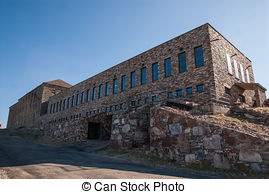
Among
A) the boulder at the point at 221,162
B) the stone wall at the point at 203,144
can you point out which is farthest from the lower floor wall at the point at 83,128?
the boulder at the point at 221,162

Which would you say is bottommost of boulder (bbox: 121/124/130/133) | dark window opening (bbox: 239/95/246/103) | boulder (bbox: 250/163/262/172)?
boulder (bbox: 250/163/262/172)

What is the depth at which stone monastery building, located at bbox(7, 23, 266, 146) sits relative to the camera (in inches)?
426

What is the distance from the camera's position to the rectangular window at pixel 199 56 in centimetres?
1565

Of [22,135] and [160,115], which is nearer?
[160,115]

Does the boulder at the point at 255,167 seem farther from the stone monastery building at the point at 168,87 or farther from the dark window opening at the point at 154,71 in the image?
the dark window opening at the point at 154,71

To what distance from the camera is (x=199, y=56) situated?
15.9 m

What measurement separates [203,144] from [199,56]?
1143 cm

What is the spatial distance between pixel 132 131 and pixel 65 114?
27.0m

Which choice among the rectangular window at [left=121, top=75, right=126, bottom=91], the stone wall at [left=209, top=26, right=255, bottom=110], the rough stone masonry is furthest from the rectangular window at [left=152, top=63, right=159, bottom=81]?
the stone wall at [left=209, top=26, right=255, bottom=110]

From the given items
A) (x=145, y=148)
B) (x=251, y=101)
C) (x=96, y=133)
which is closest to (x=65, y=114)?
(x=96, y=133)

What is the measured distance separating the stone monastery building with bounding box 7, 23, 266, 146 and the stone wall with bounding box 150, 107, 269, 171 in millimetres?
2112

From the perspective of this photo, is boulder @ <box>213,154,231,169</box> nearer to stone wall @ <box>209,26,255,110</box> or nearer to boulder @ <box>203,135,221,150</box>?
boulder @ <box>203,135,221,150</box>

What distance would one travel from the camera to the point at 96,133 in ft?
47.6

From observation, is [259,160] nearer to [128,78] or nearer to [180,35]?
[180,35]
